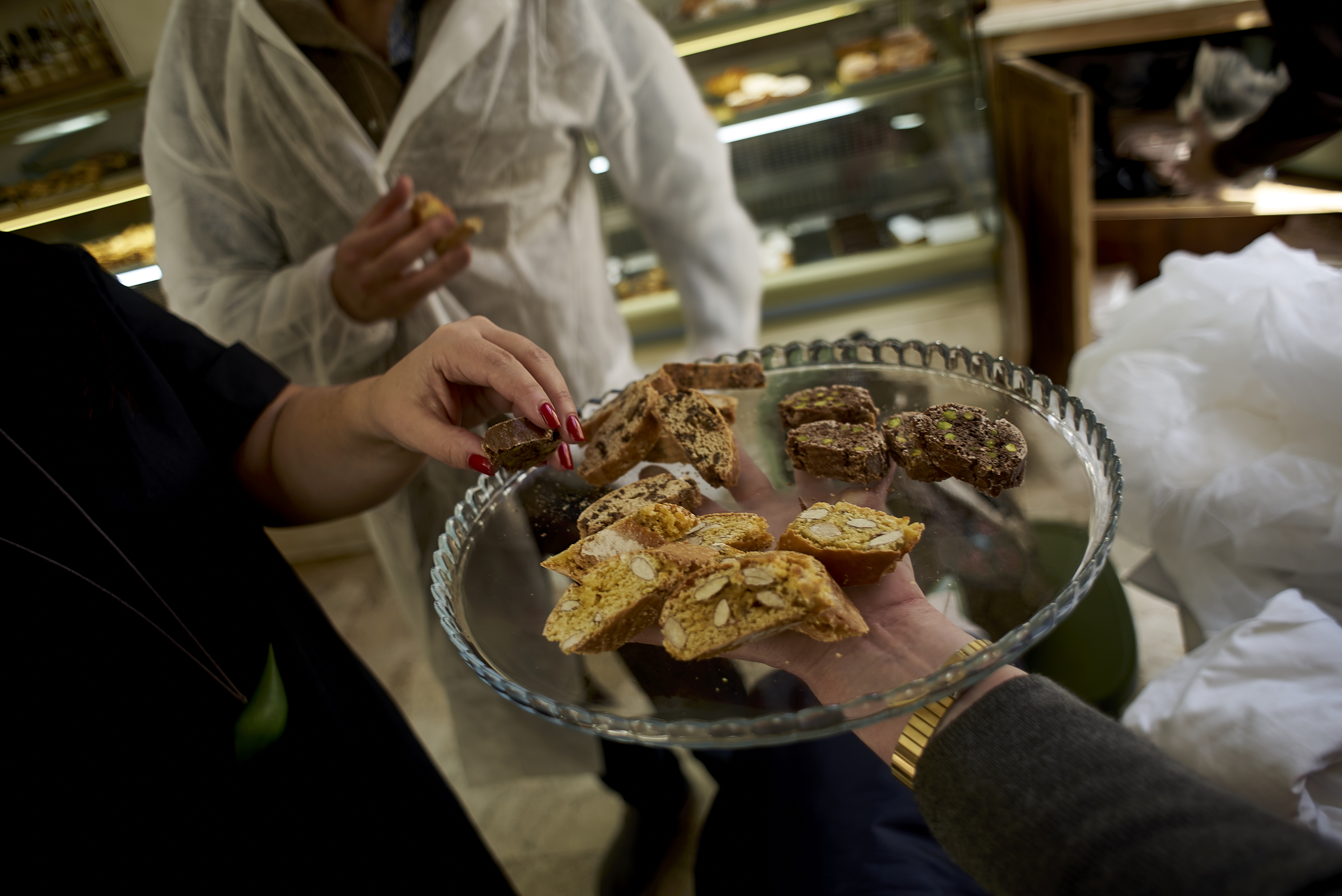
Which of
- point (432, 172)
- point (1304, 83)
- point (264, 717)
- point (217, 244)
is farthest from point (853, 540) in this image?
point (1304, 83)

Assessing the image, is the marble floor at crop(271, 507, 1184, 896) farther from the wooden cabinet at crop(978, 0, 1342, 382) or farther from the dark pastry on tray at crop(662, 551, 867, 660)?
the dark pastry on tray at crop(662, 551, 867, 660)

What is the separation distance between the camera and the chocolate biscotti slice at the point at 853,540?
726 millimetres

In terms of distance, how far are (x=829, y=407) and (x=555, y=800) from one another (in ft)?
5.02

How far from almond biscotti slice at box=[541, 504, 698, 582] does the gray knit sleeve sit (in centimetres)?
33

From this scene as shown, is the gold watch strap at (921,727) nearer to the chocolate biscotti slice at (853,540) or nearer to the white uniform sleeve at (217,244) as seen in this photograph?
the chocolate biscotti slice at (853,540)

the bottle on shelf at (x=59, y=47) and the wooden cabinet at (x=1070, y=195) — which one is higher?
the bottle on shelf at (x=59, y=47)

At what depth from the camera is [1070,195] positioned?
2.08m

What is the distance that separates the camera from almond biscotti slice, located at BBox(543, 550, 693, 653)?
0.73 meters

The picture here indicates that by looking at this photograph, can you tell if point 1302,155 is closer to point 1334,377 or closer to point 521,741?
point 1334,377

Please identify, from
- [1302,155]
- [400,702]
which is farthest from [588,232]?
[1302,155]

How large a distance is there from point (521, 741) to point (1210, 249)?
95.0 inches

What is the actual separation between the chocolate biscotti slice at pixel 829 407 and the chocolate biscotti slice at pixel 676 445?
68mm

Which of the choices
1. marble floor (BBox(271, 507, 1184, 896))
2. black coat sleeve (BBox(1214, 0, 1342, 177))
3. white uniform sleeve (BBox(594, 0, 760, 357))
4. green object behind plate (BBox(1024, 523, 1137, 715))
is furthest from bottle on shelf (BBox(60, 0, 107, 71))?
black coat sleeve (BBox(1214, 0, 1342, 177))

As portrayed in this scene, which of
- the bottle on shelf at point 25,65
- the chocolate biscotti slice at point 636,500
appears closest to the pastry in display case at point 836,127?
the bottle on shelf at point 25,65
